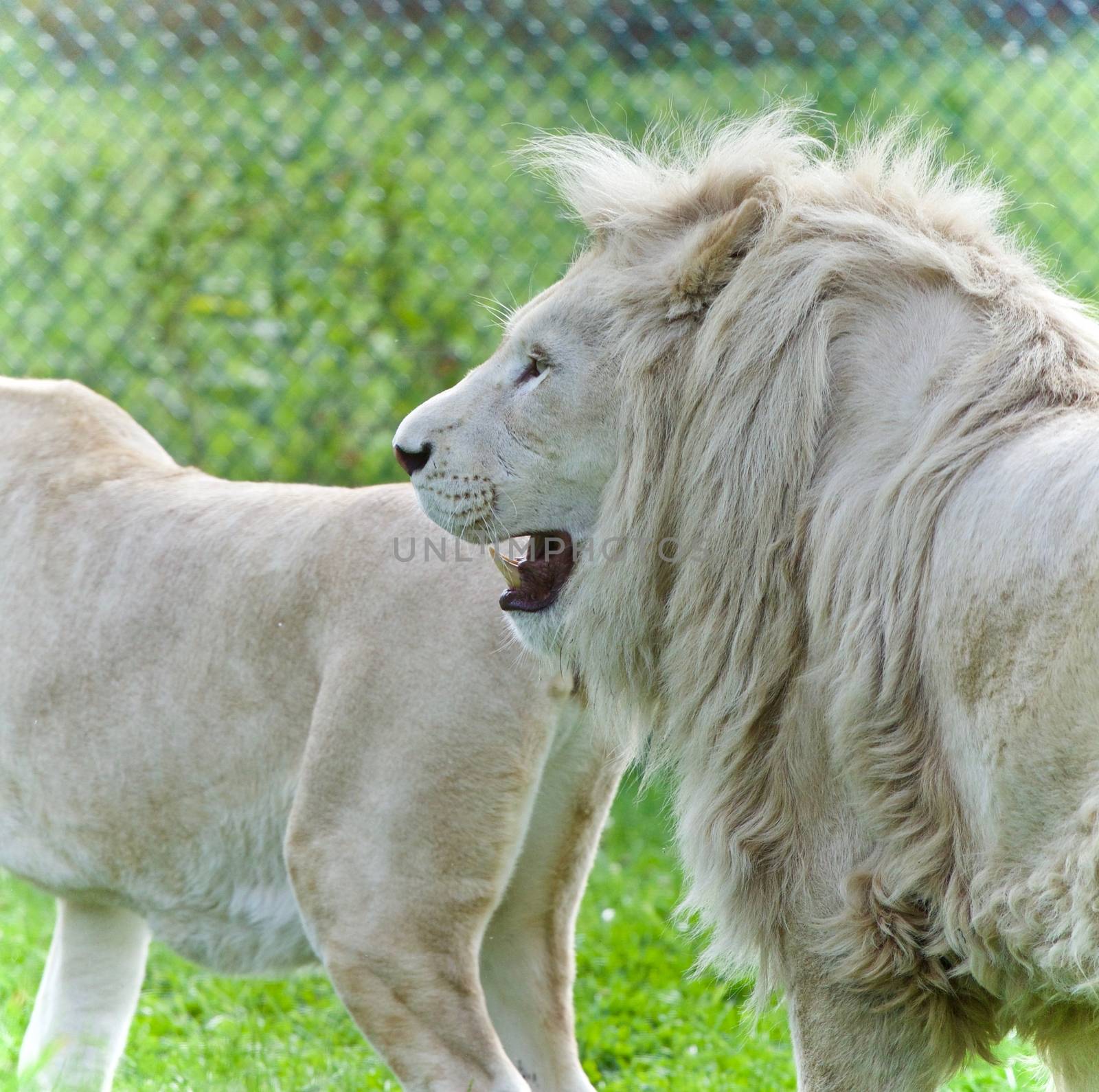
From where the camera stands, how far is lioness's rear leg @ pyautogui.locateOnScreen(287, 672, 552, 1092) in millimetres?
2928

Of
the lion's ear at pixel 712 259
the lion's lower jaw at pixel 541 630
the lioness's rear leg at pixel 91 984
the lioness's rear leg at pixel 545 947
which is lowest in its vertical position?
the lioness's rear leg at pixel 91 984

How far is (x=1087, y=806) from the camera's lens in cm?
192

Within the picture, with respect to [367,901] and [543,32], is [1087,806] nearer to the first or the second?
[367,901]

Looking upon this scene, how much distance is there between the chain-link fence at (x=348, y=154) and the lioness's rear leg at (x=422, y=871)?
161 inches

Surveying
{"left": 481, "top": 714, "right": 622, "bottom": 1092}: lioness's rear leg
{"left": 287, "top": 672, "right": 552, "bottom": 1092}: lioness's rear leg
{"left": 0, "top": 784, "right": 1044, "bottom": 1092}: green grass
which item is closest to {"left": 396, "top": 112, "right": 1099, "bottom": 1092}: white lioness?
{"left": 287, "top": 672, "right": 552, "bottom": 1092}: lioness's rear leg

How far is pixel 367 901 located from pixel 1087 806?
58.9 inches

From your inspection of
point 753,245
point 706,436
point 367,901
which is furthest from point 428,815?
point 753,245

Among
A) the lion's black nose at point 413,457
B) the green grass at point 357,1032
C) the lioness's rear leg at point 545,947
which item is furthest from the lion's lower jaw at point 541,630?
the green grass at point 357,1032

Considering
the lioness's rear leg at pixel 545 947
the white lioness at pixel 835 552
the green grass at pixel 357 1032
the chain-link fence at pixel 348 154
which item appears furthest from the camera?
the chain-link fence at pixel 348 154

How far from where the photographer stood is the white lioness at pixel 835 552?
6.70 feet

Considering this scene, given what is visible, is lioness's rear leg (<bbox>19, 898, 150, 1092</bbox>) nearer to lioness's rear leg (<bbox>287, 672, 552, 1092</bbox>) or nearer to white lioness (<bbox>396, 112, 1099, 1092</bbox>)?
lioness's rear leg (<bbox>287, 672, 552, 1092</bbox>)

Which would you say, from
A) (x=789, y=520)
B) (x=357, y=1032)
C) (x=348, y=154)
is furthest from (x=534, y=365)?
(x=348, y=154)

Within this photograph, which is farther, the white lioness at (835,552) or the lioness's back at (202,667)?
the lioness's back at (202,667)

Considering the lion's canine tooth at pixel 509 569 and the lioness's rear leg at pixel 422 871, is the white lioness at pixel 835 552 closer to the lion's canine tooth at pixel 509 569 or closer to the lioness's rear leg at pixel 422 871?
the lion's canine tooth at pixel 509 569
